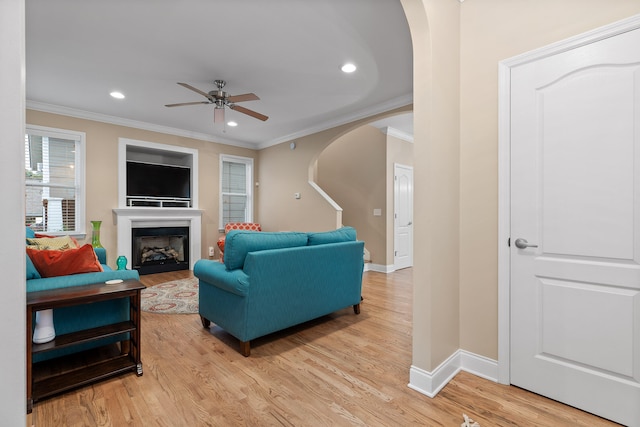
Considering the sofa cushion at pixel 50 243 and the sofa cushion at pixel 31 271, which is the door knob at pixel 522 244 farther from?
the sofa cushion at pixel 50 243

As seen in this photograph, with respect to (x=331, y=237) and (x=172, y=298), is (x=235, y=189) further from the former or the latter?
(x=331, y=237)

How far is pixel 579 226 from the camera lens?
166cm

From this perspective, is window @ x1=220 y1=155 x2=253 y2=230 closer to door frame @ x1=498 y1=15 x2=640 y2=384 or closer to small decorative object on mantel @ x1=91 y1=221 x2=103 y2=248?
small decorative object on mantel @ x1=91 y1=221 x2=103 y2=248

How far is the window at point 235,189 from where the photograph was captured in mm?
6527

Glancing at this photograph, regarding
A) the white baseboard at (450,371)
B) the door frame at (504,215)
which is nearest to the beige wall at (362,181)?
the white baseboard at (450,371)

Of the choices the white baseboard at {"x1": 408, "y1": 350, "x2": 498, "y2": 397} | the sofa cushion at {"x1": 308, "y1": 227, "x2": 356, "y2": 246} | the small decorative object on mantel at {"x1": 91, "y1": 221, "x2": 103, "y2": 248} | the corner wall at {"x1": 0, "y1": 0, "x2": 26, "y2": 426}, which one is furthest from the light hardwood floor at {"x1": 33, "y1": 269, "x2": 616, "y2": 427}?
the small decorative object on mantel at {"x1": 91, "y1": 221, "x2": 103, "y2": 248}

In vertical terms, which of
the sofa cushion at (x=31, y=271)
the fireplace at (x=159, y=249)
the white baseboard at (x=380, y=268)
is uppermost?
the sofa cushion at (x=31, y=271)

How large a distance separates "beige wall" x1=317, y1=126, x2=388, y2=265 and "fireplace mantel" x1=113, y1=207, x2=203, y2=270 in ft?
9.51

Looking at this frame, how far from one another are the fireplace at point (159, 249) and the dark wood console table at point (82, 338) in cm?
345

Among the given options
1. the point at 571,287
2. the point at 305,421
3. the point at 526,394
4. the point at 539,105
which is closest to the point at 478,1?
the point at 539,105

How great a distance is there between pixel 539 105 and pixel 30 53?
4632mm

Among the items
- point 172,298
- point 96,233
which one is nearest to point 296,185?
point 172,298

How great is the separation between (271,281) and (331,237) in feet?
2.88

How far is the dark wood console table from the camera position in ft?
5.35
